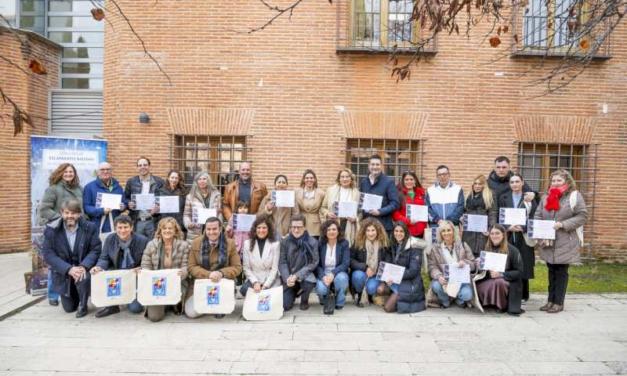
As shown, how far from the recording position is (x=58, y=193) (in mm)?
6680

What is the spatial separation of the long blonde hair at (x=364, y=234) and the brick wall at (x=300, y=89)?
3028 mm

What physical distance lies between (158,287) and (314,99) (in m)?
4.99

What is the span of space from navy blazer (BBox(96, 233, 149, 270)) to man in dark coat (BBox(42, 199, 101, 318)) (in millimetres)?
149

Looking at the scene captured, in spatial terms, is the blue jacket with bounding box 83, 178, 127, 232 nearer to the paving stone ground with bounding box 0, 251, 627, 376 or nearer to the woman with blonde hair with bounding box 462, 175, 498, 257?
the paving stone ground with bounding box 0, 251, 627, 376

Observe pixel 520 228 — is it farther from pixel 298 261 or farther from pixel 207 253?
pixel 207 253

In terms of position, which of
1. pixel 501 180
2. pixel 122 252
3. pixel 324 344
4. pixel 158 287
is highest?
pixel 501 180

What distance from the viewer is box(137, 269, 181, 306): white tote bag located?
18.4 ft

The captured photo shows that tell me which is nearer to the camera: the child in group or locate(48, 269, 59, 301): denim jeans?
locate(48, 269, 59, 301): denim jeans

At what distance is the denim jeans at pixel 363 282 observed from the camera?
6.29 meters

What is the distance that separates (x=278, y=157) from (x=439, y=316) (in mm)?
4620

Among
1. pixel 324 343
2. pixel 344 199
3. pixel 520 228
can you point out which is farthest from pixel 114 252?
pixel 520 228

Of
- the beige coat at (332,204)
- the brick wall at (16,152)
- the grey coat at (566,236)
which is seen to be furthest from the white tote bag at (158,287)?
the brick wall at (16,152)

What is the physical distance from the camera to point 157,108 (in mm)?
9242

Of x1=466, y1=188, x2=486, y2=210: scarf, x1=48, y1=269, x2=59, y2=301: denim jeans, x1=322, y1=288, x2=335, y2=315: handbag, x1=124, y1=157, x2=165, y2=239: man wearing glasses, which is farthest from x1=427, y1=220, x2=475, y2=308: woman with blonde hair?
x1=48, y1=269, x2=59, y2=301: denim jeans
